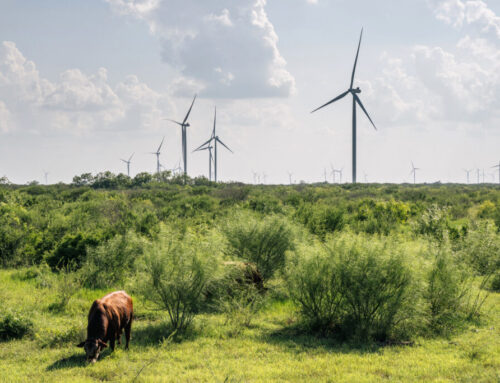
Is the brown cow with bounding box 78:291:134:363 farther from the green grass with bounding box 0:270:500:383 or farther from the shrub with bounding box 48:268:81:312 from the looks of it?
the shrub with bounding box 48:268:81:312

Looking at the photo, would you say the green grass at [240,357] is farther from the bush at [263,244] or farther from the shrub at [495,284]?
the shrub at [495,284]

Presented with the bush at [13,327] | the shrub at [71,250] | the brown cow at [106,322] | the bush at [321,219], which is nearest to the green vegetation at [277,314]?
the bush at [13,327]

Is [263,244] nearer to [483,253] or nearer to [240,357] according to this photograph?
[240,357]

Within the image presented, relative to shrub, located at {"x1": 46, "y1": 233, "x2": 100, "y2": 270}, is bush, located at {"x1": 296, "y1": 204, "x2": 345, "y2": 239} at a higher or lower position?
higher

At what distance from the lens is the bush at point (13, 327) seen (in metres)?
10.1

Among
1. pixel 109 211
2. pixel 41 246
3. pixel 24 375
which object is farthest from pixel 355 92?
pixel 24 375

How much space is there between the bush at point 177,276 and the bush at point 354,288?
2.11 m

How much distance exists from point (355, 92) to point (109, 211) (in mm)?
35948

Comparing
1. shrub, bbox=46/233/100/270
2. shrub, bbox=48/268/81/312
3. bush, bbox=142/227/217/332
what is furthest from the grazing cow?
shrub, bbox=46/233/100/270

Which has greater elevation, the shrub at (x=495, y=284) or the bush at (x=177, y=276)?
the bush at (x=177, y=276)

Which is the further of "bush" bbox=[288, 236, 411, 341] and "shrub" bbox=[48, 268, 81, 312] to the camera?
"shrub" bbox=[48, 268, 81, 312]

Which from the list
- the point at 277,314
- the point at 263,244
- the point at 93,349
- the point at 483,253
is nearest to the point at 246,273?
the point at 277,314

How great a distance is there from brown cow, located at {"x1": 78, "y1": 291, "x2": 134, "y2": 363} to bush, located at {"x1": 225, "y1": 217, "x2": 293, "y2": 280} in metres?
5.84

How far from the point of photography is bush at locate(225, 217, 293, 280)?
590 inches
